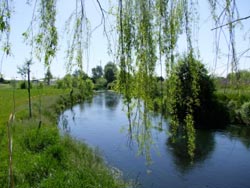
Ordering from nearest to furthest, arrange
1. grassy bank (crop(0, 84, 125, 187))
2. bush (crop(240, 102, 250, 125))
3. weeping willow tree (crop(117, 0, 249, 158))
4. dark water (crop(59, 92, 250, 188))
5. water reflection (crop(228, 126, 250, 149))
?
weeping willow tree (crop(117, 0, 249, 158)) → grassy bank (crop(0, 84, 125, 187)) → dark water (crop(59, 92, 250, 188)) → water reflection (crop(228, 126, 250, 149)) → bush (crop(240, 102, 250, 125))

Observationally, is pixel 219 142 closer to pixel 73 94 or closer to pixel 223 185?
pixel 223 185

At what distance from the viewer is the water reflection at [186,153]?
8.11 m

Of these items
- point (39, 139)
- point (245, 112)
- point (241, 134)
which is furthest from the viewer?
point (245, 112)

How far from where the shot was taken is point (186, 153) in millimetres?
9211

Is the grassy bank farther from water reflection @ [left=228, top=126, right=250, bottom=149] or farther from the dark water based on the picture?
water reflection @ [left=228, top=126, right=250, bottom=149]

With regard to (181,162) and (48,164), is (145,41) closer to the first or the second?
(48,164)

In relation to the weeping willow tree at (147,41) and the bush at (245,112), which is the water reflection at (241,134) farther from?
the weeping willow tree at (147,41)

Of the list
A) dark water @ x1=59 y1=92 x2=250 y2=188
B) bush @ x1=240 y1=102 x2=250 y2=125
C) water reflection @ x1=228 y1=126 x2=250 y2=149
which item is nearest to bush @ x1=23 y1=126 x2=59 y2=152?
dark water @ x1=59 y1=92 x2=250 y2=188

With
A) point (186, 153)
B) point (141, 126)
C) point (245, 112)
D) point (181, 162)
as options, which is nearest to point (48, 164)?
point (141, 126)

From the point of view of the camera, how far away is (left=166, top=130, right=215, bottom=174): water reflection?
811 cm

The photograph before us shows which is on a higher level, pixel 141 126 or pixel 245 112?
pixel 141 126

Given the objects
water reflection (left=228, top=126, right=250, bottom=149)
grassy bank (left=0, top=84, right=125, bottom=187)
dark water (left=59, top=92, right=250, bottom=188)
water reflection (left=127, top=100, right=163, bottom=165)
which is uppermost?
water reflection (left=127, top=100, right=163, bottom=165)

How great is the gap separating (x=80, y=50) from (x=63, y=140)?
642 cm

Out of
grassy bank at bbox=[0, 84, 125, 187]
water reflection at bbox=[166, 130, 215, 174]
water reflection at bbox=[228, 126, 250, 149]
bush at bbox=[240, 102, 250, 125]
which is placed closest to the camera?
grassy bank at bbox=[0, 84, 125, 187]
